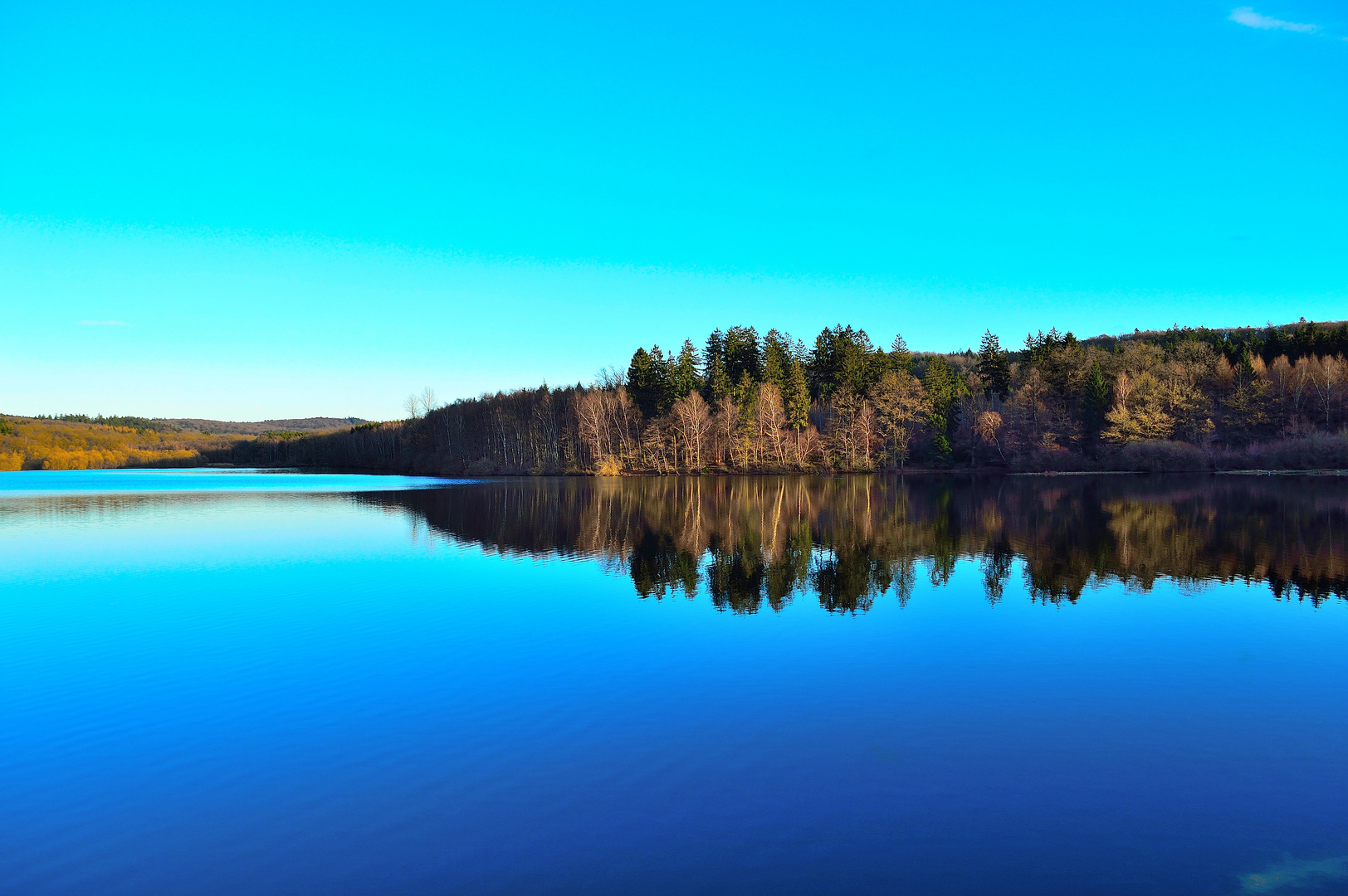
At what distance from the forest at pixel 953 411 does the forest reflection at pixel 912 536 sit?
25140 millimetres

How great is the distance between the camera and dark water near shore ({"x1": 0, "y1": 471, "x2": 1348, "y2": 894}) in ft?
21.0

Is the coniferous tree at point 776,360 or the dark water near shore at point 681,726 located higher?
the coniferous tree at point 776,360

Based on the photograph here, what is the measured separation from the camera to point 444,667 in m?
12.1

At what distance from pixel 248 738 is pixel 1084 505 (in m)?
41.2

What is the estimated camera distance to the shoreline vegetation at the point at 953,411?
258 ft

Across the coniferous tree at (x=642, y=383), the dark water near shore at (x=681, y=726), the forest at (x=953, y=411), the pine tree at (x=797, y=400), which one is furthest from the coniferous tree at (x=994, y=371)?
the dark water near shore at (x=681, y=726)

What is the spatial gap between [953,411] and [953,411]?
12cm

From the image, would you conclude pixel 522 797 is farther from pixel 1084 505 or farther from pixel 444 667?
pixel 1084 505

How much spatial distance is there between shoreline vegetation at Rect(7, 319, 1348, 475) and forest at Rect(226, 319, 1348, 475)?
7.7 inches

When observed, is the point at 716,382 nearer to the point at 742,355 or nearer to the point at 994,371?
the point at 742,355

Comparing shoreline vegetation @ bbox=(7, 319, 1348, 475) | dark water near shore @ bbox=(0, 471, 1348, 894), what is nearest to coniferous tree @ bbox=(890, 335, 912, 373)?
shoreline vegetation @ bbox=(7, 319, 1348, 475)

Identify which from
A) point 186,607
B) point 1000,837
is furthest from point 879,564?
point 186,607

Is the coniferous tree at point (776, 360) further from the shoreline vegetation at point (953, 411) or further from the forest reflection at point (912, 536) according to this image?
the forest reflection at point (912, 536)

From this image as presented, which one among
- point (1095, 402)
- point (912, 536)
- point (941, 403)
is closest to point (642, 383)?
point (941, 403)
